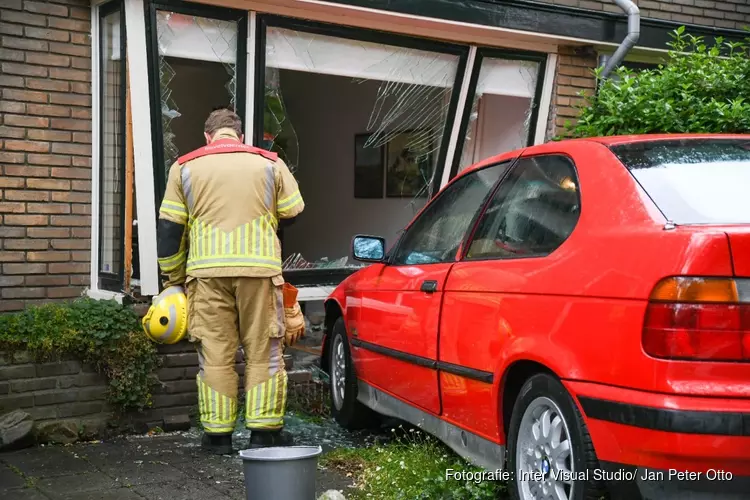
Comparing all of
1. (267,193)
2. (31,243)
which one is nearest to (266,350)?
(267,193)

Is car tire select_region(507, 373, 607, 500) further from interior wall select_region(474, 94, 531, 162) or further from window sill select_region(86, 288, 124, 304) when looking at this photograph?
interior wall select_region(474, 94, 531, 162)

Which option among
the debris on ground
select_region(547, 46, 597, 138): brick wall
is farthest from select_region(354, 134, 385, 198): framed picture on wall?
the debris on ground

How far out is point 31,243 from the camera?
6.23 metres

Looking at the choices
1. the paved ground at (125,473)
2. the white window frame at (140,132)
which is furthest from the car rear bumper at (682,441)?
the white window frame at (140,132)

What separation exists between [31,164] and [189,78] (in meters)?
1.59

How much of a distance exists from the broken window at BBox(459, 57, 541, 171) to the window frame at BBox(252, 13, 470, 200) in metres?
0.18

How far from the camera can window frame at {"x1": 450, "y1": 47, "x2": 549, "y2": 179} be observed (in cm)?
784

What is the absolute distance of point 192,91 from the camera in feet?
27.2

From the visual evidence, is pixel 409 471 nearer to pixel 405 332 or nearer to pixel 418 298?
pixel 405 332

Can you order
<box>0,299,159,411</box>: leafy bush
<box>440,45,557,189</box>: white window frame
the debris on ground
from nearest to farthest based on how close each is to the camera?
the debris on ground, <box>0,299,159,411</box>: leafy bush, <box>440,45,557,189</box>: white window frame

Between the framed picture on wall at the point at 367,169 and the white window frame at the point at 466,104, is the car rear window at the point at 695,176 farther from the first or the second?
the framed picture on wall at the point at 367,169

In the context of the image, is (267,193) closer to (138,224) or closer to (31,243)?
(138,224)

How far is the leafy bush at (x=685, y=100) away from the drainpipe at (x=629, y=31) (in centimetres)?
63

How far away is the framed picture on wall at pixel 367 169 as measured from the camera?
970 cm
